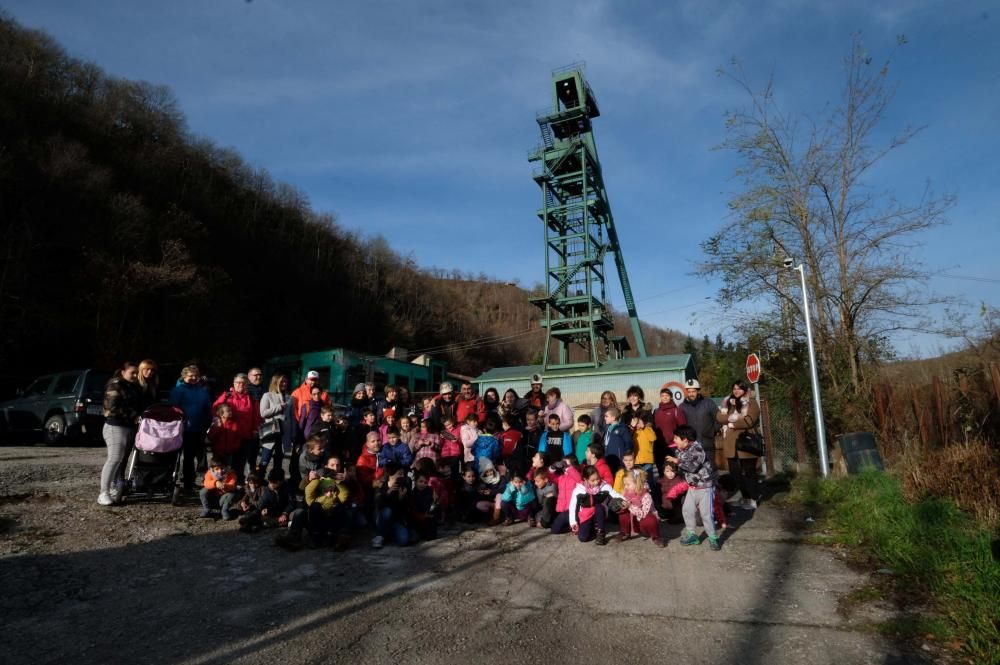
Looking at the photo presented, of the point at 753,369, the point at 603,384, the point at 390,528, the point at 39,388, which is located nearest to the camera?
the point at 390,528

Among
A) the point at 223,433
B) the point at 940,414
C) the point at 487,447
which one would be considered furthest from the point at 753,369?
the point at 223,433

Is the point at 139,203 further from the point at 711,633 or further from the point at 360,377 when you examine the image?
the point at 711,633

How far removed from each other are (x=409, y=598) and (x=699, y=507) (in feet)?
11.2

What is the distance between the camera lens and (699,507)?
6.45 meters

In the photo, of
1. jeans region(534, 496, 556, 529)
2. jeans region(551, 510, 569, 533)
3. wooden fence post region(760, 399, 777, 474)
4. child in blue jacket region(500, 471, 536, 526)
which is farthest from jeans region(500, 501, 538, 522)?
wooden fence post region(760, 399, 777, 474)

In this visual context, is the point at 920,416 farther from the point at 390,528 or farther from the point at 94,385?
the point at 94,385

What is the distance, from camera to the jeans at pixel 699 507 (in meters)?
6.27

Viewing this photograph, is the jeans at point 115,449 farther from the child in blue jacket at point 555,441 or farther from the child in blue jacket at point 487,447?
the child in blue jacket at point 555,441

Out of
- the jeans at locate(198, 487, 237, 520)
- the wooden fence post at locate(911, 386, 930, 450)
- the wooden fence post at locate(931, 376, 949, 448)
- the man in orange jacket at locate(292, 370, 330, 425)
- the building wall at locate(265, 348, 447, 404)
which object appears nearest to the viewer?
the jeans at locate(198, 487, 237, 520)

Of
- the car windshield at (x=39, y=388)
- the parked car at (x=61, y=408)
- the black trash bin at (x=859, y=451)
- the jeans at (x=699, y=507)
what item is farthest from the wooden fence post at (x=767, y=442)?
the car windshield at (x=39, y=388)

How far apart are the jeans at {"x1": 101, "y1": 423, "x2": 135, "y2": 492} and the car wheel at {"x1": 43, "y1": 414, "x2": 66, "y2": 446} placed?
292 inches

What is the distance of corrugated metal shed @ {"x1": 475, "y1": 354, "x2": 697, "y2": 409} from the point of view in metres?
22.2

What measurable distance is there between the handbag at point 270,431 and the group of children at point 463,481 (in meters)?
0.38

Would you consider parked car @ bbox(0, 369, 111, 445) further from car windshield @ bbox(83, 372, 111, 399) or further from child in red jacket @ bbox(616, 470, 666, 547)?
child in red jacket @ bbox(616, 470, 666, 547)
